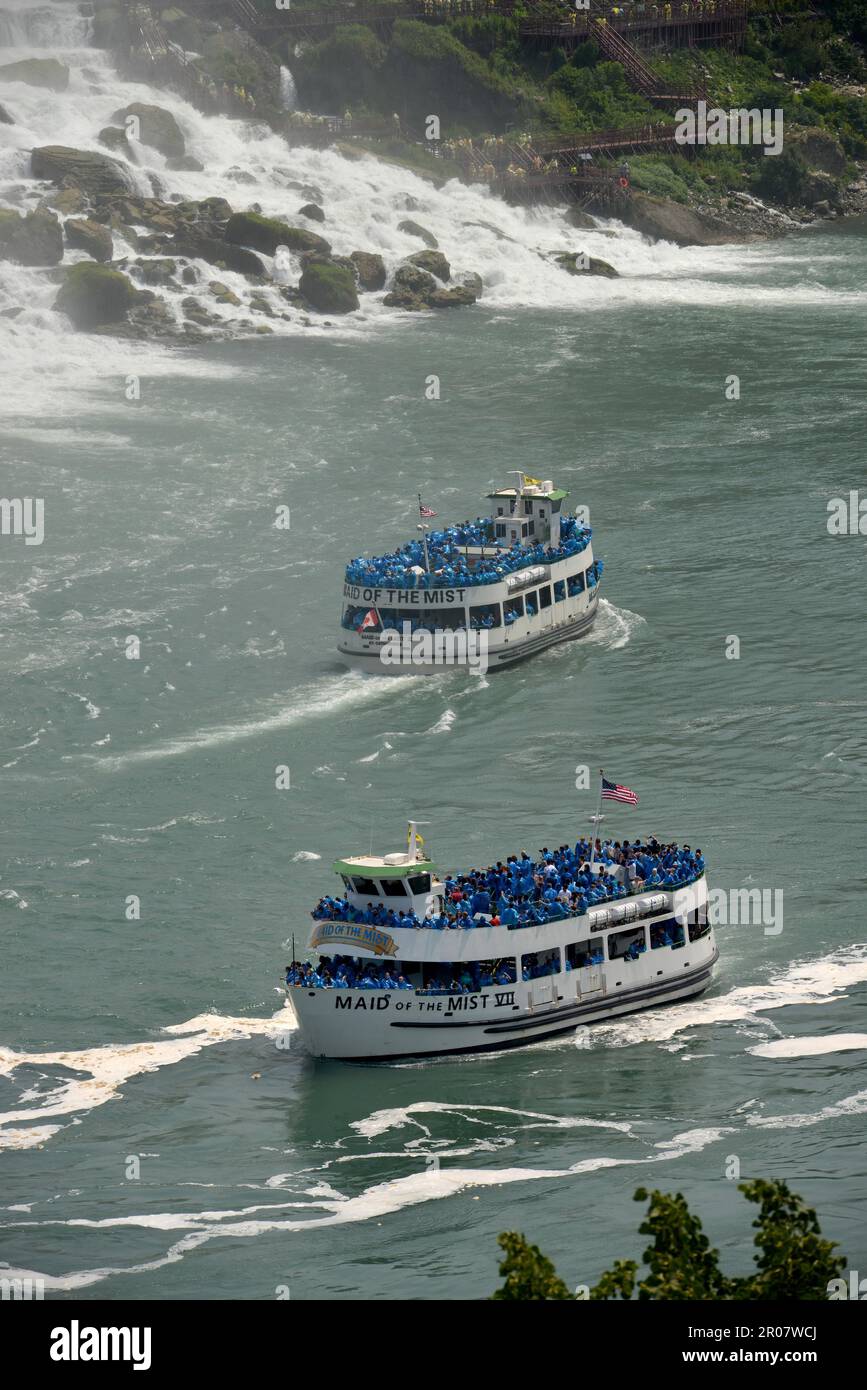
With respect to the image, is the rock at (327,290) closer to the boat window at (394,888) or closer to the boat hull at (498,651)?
the boat hull at (498,651)

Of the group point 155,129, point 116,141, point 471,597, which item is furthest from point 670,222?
point 471,597

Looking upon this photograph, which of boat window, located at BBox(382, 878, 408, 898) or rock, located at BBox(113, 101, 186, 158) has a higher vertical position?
rock, located at BBox(113, 101, 186, 158)

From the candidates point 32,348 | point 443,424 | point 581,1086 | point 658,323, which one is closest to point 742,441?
point 443,424

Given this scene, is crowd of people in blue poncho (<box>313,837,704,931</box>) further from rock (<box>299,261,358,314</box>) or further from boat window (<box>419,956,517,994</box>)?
rock (<box>299,261,358,314</box>)

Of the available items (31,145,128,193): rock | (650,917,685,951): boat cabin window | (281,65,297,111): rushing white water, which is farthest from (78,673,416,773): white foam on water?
(281,65,297,111): rushing white water

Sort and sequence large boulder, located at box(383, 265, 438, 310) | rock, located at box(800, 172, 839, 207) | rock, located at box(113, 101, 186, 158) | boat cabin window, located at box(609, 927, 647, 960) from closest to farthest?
boat cabin window, located at box(609, 927, 647, 960), large boulder, located at box(383, 265, 438, 310), rock, located at box(113, 101, 186, 158), rock, located at box(800, 172, 839, 207)

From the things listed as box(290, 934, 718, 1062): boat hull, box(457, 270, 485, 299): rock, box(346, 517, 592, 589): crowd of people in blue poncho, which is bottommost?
box(290, 934, 718, 1062): boat hull
